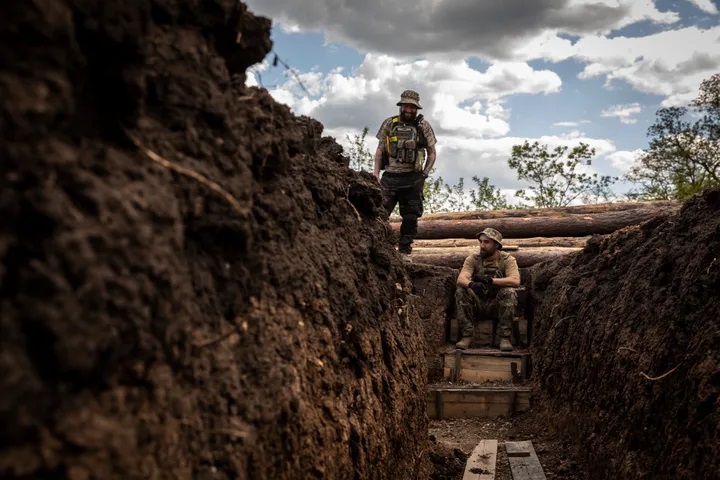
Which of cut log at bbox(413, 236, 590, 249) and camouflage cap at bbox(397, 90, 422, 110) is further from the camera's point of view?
cut log at bbox(413, 236, 590, 249)

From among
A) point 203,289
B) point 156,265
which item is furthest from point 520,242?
point 156,265

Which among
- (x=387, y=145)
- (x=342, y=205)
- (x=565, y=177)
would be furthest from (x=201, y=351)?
(x=565, y=177)

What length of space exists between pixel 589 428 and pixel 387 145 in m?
5.18

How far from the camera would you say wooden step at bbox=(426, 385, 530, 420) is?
25.1 feet

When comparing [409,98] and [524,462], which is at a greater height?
[409,98]

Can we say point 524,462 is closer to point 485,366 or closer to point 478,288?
point 485,366

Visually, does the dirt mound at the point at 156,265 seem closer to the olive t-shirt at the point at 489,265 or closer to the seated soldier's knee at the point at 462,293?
the seated soldier's knee at the point at 462,293

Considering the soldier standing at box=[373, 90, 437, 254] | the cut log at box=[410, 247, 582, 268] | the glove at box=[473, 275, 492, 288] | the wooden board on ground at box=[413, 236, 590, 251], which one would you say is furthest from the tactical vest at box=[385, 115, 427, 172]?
the wooden board on ground at box=[413, 236, 590, 251]

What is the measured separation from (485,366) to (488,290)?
46.7 inches

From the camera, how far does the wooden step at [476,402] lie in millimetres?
7660

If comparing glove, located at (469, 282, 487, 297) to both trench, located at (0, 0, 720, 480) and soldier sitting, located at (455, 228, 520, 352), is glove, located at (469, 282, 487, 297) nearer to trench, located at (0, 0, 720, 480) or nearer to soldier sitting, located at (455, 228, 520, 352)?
soldier sitting, located at (455, 228, 520, 352)

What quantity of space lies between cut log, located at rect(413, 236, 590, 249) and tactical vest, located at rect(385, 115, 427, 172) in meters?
3.32

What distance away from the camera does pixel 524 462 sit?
551 centimetres

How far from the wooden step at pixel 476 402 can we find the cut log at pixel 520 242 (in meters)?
4.51
